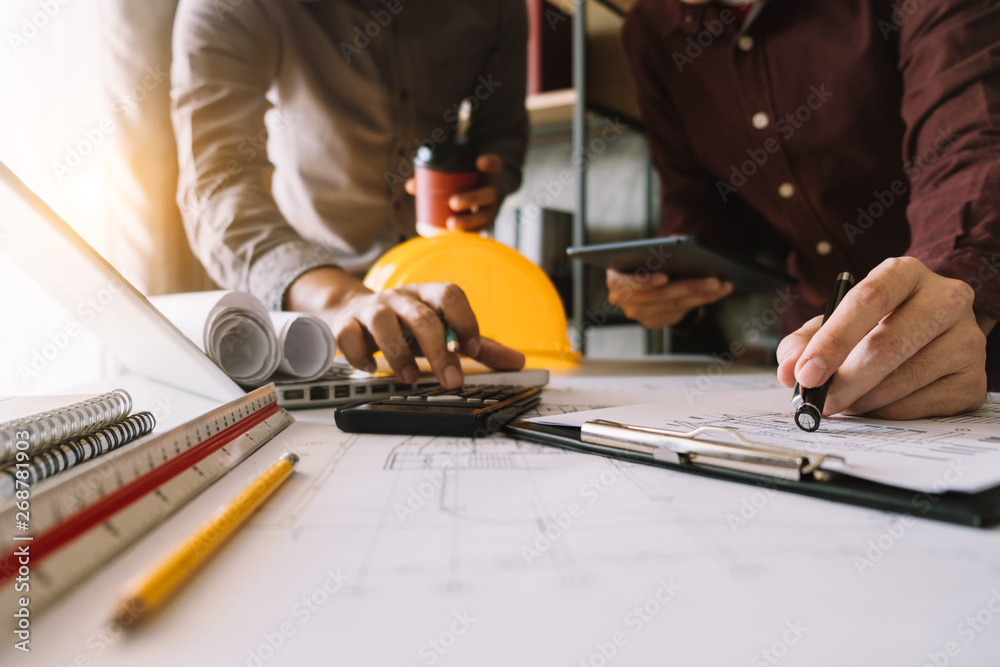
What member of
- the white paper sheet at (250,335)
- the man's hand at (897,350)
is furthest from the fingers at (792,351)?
the white paper sheet at (250,335)

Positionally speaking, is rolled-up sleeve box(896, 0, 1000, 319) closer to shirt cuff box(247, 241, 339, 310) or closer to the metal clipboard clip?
the metal clipboard clip

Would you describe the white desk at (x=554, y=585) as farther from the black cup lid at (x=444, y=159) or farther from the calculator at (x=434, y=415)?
the black cup lid at (x=444, y=159)

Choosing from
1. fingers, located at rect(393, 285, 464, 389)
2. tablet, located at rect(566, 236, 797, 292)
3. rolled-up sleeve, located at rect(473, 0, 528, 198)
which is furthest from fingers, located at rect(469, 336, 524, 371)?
rolled-up sleeve, located at rect(473, 0, 528, 198)

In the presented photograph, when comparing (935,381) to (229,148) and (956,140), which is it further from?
(229,148)

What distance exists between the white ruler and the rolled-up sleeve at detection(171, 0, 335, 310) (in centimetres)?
59

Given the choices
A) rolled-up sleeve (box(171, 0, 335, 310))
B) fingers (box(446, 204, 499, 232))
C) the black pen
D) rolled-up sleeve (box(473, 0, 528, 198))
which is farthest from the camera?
rolled-up sleeve (box(473, 0, 528, 198))

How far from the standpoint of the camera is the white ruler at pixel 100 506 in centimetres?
17

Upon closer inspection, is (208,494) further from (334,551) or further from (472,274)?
(472,274)

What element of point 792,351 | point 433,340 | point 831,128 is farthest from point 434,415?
point 831,128

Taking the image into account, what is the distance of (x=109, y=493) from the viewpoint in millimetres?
221

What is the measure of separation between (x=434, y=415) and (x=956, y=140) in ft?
2.25

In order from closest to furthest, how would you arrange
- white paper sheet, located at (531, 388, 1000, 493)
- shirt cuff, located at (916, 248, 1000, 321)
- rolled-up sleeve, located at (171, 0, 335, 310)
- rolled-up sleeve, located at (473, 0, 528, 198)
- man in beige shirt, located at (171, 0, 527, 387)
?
1. white paper sheet, located at (531, 388, 1000, 493)
2. shirt cuff, located at (916, 248, 1000, 321)
3. man in beige shirt, located at (171, 0, 527, 387)
4. rolled-up sleeve, located at (171, 0, 335, 310)
5. rolled-up sleeve, located at (473, 0, 528, 198)

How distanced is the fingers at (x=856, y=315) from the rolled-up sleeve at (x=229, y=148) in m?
0.66

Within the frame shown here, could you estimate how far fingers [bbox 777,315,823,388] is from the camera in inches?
17.4
